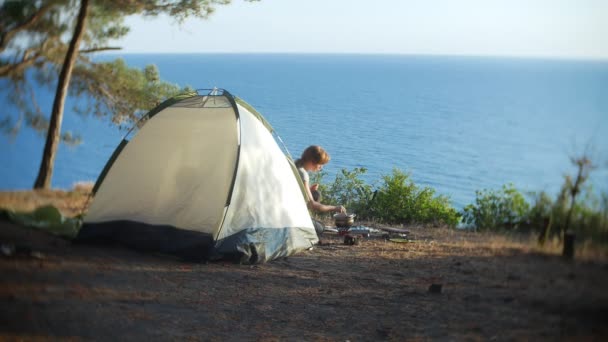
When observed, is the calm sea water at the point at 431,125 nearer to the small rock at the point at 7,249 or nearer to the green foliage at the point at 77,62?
the green foliage at the point at 77,62

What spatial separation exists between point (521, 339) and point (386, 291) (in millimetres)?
1625

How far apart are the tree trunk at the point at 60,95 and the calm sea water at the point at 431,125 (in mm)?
86

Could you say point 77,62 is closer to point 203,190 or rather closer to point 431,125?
point 203,190

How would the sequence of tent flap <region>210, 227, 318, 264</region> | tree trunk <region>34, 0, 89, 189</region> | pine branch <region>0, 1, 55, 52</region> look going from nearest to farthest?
pine branch <region>0, 1, 55, 52</region> < tent flap <region>210, 227, 318, 264</region> < tree trunk <region>34, 0, 89, 189</region>

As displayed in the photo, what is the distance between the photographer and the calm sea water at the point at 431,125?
10.2ft

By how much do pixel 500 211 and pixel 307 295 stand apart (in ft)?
5.04

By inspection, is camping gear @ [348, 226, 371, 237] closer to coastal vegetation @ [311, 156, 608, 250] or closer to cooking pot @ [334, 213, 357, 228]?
cooking pot @ [334, 213, 357, 228]

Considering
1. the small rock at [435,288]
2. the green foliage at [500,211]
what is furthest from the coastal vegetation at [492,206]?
the small rock at [435,288]

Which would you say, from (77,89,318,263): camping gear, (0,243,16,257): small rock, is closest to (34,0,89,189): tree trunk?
(77,89,318,263): camping gear

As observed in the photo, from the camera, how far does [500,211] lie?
14.1ft

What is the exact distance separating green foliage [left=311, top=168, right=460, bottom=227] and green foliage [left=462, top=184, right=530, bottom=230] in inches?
61.9

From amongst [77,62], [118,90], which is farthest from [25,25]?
[118,90]

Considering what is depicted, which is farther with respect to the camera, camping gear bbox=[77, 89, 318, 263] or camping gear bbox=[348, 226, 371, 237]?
camping gear bbox=[348, 226, 371, 237]

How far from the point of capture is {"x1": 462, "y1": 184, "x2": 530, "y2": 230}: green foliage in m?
3.58
